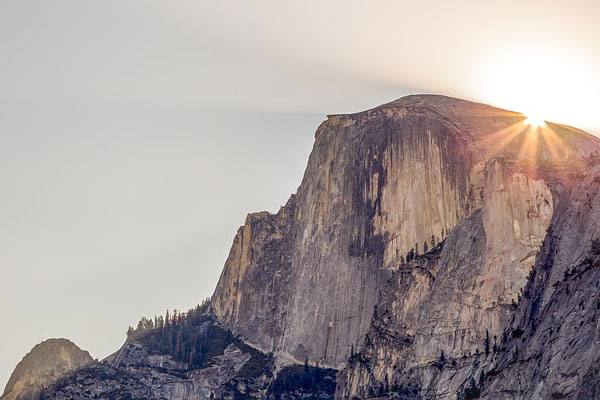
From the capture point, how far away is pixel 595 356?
19925 cm

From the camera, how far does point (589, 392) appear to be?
195 m

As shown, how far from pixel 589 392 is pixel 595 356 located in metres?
6.38
